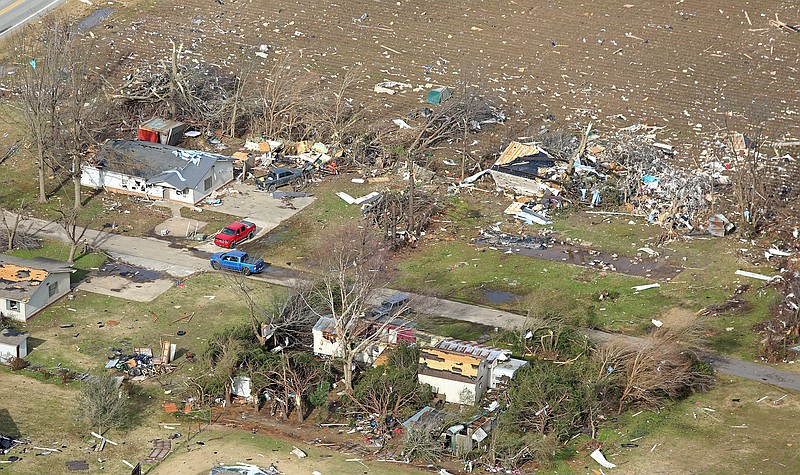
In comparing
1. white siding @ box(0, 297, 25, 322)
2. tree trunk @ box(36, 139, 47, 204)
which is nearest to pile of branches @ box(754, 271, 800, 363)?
white siding @ box(0, 297, 25, 322)

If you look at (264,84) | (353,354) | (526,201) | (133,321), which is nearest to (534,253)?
(526,201)

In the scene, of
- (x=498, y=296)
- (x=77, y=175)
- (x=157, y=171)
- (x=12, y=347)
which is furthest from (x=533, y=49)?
(x=12, y=347)

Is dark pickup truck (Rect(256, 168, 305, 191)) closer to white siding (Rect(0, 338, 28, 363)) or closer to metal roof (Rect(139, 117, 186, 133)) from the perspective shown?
metal roof (Rect(139, 117, 186, 133))

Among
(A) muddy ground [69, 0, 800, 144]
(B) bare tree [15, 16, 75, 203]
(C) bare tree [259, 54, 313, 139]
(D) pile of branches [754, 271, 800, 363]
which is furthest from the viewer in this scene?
(A) muddy ground [69, 0, 800, 144]

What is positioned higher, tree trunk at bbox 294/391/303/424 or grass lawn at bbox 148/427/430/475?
tree trunk at bbox 294/391/303/424

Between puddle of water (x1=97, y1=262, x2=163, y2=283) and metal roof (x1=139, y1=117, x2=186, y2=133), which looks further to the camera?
metal roof (x1=139, y1=117, x2=186, y2=133)

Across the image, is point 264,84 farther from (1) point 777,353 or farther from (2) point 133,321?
(1) point 777,353

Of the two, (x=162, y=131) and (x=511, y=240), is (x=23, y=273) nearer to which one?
(x=162, y=131)
